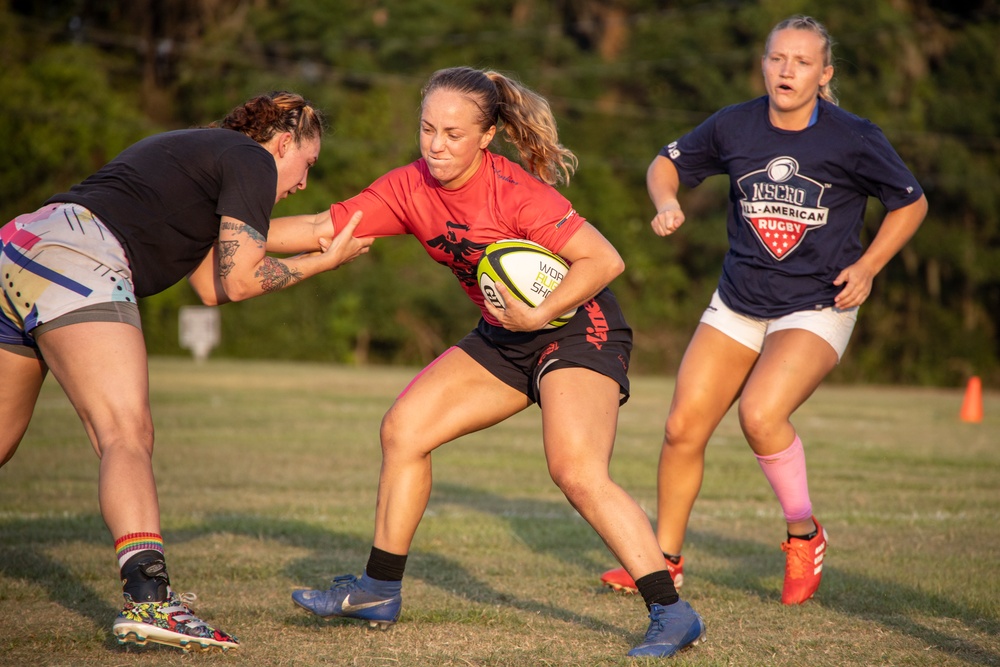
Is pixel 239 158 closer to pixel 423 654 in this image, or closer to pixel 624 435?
pixel 423 654

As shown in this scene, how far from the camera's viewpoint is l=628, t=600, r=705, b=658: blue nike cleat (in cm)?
380

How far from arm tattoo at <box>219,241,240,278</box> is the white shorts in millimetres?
2292

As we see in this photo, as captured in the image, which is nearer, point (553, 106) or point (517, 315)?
point (517, 315)

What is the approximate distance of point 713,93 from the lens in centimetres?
3688

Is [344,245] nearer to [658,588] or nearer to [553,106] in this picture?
[658,588]

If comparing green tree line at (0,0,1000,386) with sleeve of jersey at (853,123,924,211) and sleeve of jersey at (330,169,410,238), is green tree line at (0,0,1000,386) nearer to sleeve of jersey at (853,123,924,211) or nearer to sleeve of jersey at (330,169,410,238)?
sleeve of jersey at (853,123,924,211)

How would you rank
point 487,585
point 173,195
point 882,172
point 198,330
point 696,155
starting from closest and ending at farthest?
point 173,195 → point 882,172 → point 487,585 → point 696,155 → point 198,330

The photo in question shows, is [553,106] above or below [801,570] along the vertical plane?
above

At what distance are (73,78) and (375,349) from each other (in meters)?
12.5

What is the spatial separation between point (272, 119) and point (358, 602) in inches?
73.0

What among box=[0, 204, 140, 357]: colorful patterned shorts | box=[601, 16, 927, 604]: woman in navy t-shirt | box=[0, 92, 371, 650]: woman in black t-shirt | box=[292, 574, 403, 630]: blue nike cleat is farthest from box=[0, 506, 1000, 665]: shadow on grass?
box=[0, 204, 140, 357]: colorful patterned shorts

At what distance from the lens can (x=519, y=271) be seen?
4043 mm

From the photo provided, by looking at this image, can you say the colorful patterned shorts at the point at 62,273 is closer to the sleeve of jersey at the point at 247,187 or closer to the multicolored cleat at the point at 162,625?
the sleeve of jersey at the point at 247,187

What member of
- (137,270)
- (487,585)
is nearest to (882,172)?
(487,585)
